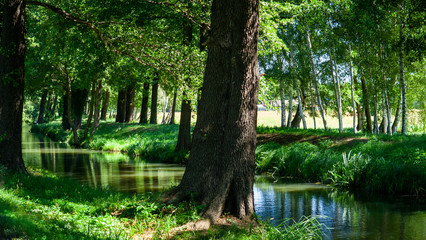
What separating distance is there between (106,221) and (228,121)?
2.76 m

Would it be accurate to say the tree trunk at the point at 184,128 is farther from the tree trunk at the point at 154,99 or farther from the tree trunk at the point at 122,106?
the tree trunk at the point at 122,106

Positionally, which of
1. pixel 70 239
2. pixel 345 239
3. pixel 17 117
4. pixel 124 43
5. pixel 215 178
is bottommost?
pixel 345 239

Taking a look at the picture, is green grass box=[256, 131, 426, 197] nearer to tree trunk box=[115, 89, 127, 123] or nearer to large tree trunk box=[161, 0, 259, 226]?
large tree trunk box=[161, 0, 259, 226]

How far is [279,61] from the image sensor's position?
1061 inches

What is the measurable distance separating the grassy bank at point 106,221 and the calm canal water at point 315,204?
3.74 feet

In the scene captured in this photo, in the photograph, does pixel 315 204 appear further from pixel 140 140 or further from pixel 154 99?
pixel 154 99

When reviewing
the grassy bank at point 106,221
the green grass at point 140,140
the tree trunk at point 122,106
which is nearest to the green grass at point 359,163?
the green grass at point 140,140

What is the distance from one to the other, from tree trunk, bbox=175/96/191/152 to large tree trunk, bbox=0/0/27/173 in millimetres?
9141

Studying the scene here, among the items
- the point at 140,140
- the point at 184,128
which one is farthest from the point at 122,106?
the point at 184,128

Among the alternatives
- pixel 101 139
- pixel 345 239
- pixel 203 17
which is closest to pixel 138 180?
pixel 203 17

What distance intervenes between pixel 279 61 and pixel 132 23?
596 inches

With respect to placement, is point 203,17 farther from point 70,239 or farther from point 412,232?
point 70,239

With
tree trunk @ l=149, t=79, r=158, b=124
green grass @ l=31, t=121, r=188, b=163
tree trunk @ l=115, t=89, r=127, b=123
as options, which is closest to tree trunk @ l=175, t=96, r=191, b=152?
green grass @ l=31, t=121, r=188, b=163

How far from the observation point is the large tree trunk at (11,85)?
33.8ft
